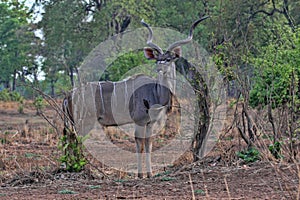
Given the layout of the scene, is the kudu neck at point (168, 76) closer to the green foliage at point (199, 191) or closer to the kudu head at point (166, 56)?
the kudu head at point (166, 56)

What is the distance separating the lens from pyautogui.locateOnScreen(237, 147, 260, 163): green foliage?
6.60 metres

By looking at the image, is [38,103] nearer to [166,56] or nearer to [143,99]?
[143,99]

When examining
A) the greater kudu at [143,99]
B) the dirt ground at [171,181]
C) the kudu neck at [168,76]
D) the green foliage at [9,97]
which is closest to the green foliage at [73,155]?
the dirt ground at [171,181]

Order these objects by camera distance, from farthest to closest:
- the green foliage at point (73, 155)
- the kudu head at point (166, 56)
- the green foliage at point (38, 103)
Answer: the green foliage at point (38, 103) < the kudu head at point (166, 56) < the green foliage at point (73, 155)

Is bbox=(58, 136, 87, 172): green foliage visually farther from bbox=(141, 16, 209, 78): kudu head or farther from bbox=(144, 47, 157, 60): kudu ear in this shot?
bbox=(144, 47, 157, 60): kudu ear

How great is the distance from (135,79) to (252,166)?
8.62 feet

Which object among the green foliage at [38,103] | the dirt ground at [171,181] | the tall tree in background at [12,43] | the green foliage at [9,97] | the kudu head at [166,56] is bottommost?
the dirt ground at [171,181]

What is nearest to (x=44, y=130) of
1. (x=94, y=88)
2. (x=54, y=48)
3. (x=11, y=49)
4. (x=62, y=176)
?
A: (x=94, y=88)

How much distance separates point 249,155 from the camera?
6730 millimetres

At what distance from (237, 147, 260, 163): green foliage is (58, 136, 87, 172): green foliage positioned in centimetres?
181

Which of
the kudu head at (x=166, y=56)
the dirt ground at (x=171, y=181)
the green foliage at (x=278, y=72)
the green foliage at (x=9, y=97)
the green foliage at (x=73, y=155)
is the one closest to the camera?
the dirt ground at (x=171, y=181)

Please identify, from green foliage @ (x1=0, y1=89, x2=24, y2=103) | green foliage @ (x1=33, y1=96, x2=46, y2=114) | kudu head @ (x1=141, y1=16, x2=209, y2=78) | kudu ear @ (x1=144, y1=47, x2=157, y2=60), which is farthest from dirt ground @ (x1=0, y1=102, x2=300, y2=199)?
green foliage @ (x1=0, y1=89, x2=24, y2=103)

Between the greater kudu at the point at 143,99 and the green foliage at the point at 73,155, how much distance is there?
0.93 m

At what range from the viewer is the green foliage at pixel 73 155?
640 cm
